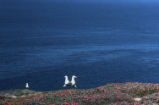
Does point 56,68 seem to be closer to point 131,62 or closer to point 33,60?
point 33,60

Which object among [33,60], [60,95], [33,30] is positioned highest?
[33,30]

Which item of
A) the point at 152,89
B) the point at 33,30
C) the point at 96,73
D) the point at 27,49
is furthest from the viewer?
the point at 33,30

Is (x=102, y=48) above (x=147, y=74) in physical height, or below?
above

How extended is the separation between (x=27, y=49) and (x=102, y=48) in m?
35.3

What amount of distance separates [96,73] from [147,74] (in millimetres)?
19375

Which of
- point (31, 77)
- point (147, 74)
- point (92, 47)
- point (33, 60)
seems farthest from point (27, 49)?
point (147, 74)

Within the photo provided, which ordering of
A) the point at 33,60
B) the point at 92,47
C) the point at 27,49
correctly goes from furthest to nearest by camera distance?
the point at 92,47 → the point at 27,49 → the point at 33,60

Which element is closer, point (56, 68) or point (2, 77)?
point (2, 77)

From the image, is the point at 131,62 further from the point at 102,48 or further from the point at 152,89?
the point at 152,89

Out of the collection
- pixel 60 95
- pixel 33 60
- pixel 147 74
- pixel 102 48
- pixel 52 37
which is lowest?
pixel 60 95

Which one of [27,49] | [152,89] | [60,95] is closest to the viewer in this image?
[60,95]

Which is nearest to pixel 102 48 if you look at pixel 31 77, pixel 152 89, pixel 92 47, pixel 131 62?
pixel 92 47

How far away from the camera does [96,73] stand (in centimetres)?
10581

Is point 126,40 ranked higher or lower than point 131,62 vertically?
higher
